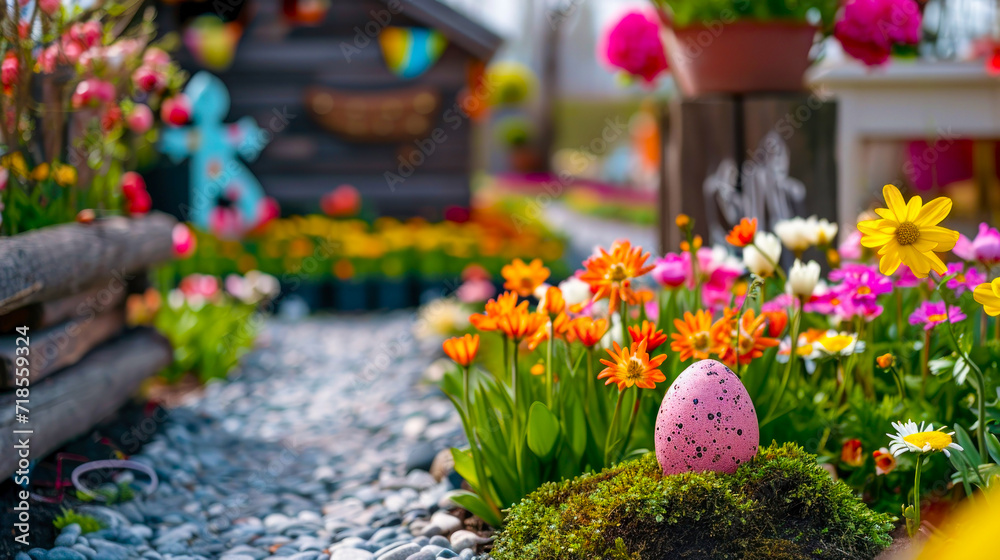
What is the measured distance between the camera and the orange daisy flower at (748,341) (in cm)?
174

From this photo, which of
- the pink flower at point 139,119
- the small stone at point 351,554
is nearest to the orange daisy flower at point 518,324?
the small stone at point 351,554

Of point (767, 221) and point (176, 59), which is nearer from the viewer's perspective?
point (767, 221)

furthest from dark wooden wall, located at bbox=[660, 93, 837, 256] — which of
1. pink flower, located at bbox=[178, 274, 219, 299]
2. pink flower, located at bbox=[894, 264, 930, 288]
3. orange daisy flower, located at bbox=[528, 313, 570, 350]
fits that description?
pink flower, located at bbox=[178, 274, 219, 299]

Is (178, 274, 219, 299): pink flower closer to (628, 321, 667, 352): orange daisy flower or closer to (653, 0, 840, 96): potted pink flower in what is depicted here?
(653, 0, 840, 96): potted pink flower

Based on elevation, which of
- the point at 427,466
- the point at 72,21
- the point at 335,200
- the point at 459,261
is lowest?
the point at 427,466

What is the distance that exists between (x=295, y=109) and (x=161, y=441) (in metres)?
4.38

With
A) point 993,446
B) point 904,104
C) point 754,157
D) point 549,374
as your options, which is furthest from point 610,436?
point 904,104

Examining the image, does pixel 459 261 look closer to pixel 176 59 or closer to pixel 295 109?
pixel 295 109

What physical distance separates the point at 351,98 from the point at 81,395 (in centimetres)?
446

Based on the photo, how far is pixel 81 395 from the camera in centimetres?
253

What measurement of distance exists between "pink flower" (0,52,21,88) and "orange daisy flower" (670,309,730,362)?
209cm

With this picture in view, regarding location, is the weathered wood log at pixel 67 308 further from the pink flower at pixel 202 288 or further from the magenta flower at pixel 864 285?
the magenta flower at pixel 864 285

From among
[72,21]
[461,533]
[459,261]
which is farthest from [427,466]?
[459,261]

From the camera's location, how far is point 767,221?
298 centimetres
